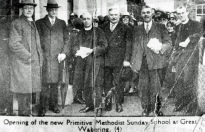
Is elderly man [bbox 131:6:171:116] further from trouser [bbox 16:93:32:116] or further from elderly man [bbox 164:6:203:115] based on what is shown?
trouser [bbox 16:93:32:116]

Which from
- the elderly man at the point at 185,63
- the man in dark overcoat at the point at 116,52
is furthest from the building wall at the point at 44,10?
the elderly man at the point at 185,63

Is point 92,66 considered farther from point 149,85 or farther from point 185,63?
point 185,63

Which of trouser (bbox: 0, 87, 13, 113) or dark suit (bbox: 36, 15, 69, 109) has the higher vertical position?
dark suit (bbox: 36, 15, 69, 109)

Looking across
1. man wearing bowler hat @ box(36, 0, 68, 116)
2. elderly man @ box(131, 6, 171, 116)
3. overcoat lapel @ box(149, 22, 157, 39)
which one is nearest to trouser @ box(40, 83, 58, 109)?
man wearing bowler hat @ box(36, 0, 68, 116)

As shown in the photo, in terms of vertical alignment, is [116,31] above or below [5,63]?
above

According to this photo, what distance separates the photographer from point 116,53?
2557 millimetres

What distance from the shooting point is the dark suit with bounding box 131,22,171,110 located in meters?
2.54

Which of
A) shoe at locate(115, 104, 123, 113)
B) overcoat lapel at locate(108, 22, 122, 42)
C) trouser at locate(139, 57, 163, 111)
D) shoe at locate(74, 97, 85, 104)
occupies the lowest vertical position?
shoe at locate(115, 104, 123, 113)

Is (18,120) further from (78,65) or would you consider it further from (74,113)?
(78,65)

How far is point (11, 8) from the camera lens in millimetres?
2576

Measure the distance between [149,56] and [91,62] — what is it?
1.62 feet

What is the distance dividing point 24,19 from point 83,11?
1.68 feet

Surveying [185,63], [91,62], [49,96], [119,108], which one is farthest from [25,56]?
[185,63]

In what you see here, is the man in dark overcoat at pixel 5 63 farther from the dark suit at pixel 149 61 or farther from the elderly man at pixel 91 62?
the dark suit at pixel 149 61
